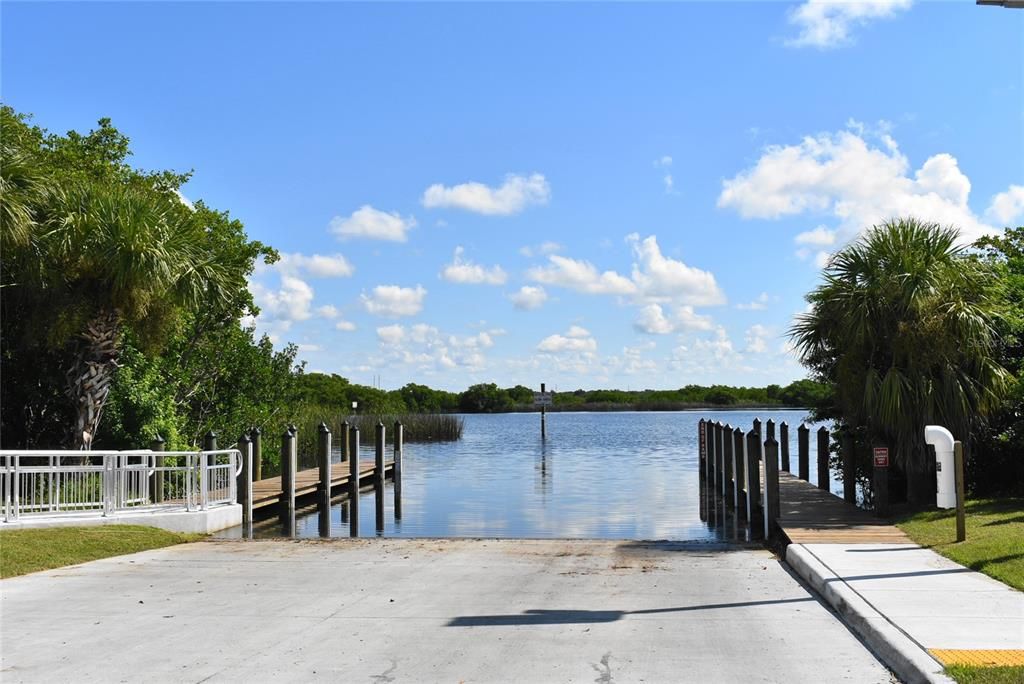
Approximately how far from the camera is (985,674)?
232 inches

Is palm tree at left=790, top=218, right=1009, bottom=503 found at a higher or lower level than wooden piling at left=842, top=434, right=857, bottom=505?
higher

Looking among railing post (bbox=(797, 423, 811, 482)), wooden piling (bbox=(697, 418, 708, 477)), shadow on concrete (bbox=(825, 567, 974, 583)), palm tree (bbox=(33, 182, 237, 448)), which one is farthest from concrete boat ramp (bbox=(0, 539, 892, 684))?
wooden piling (bbox=(697, 418, 708, 477))

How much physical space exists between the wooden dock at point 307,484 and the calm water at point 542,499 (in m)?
0.79

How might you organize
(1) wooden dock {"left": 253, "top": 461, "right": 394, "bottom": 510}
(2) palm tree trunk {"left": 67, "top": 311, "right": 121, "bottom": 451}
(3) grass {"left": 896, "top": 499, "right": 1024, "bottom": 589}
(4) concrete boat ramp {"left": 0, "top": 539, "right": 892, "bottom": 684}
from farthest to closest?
(1) wooden dock {"left": 253, "top": 461, "right": 394, "bottom": 510} → (2) palm tree trunk {"left": 67, "top": 311, "right": 121, "bottom": 451} → (3) grass {"left": 896, "top": 499, "right": 1024, "bottom": 589} → (4) concrete boat ramp {"left": 0, "top": 539, "right": 892, "bottom": 684}

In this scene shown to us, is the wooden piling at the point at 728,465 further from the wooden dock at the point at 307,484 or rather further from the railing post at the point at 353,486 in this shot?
the wooden dock at the point at 307,484

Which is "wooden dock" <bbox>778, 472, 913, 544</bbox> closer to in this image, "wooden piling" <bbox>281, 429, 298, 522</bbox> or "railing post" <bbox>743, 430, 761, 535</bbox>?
"railing post" <bbox>743, 430, 761, 535</bbox>

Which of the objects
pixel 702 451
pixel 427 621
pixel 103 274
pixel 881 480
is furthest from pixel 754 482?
pixel 702 451

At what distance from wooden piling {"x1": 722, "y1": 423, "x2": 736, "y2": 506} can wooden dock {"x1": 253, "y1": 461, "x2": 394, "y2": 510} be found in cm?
1059

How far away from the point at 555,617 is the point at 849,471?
1106cm

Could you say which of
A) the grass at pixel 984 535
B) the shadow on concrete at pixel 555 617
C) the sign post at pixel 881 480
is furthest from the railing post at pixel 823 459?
the shadow on concrete at pixel 555 617

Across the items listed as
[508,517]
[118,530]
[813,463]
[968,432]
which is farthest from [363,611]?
[813,463]

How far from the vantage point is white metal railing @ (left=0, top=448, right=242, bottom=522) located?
14.4 m

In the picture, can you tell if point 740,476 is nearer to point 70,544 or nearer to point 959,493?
point 959,493

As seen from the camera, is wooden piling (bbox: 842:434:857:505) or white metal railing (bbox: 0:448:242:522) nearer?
white metal railing (bbox: 0:448:242:522)
